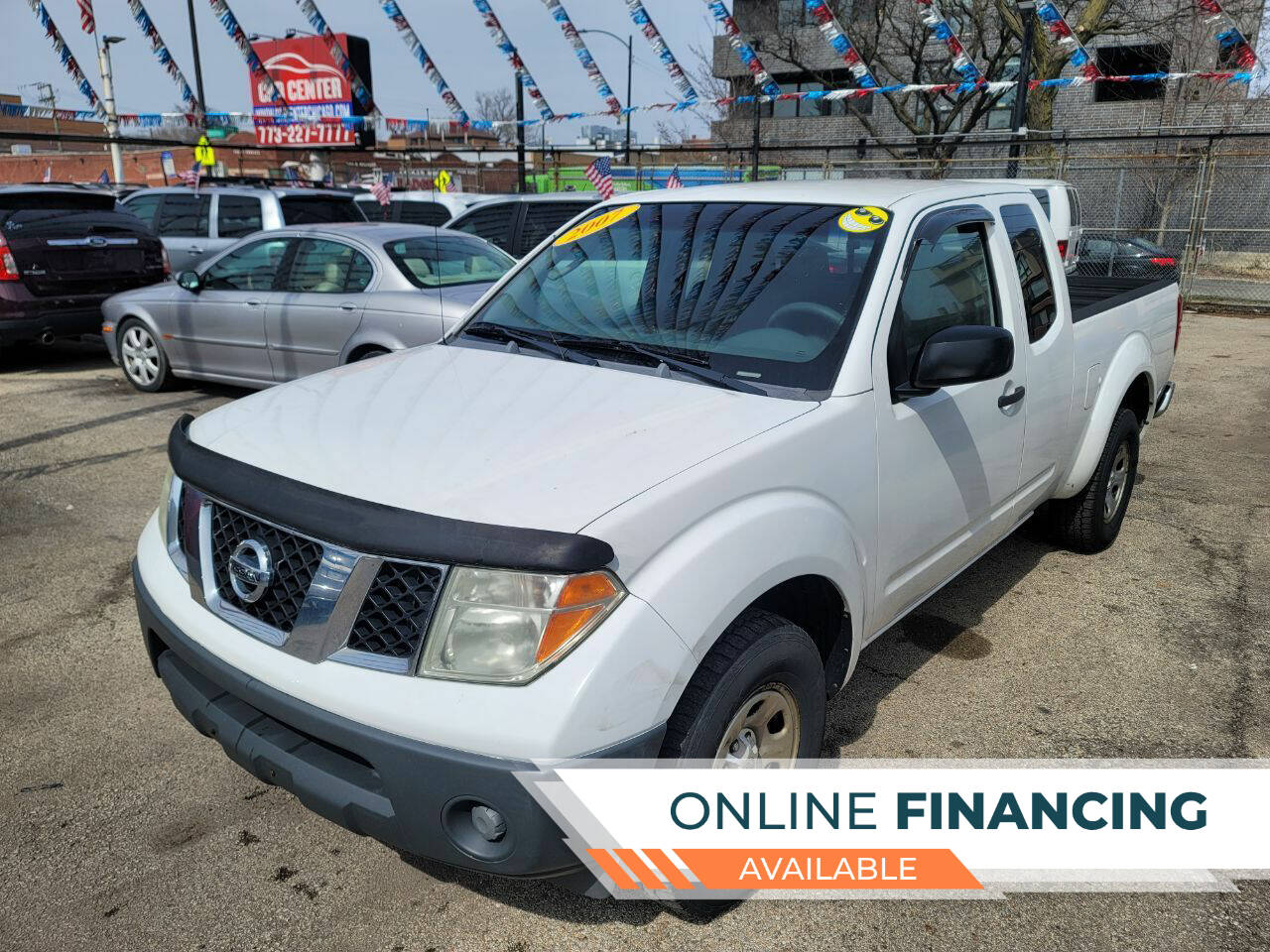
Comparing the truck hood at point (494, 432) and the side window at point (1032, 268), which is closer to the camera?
the truck hood at point (494, 432)

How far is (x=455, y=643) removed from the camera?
2.00m

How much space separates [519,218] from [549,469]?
27.4ft

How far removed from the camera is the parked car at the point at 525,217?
9.98 m

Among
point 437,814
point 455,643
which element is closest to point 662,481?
point 455,643

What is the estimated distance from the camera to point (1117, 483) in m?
5.02

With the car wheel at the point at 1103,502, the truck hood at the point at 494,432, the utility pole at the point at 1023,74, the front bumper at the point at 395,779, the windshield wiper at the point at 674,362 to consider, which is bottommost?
the car wheel at the point at 1103,502

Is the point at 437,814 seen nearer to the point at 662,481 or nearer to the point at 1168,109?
the point at 662,481

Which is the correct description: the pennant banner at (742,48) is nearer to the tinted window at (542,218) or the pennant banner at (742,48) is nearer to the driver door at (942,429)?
the tinted window at (542,218)

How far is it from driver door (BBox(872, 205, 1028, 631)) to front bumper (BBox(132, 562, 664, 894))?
4.17 ft

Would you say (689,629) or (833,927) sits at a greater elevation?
(689,629)

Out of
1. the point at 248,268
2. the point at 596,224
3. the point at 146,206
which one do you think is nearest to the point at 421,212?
the point at 146,206

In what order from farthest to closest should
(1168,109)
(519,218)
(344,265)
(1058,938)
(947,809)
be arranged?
(1168,109) < (519,218) < (344,265) < (947,809) < (1058,938)

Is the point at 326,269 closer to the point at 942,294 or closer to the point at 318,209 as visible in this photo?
the point at 318,209

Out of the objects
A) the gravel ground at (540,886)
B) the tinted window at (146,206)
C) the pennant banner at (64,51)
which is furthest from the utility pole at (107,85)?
the gravel ground at (540,886)
